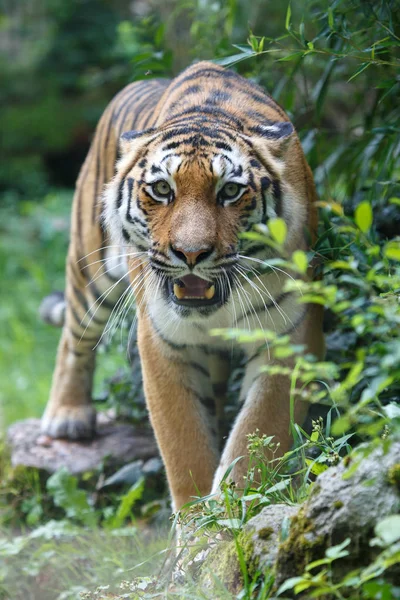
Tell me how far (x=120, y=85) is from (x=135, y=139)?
9393 millimetres

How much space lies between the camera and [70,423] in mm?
4797

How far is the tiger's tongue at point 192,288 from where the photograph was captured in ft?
9.46

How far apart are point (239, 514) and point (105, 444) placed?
2503 mm

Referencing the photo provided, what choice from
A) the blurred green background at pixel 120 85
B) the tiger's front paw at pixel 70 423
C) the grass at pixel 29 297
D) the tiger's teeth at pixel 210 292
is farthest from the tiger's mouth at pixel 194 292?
the grass at pixel 29 297

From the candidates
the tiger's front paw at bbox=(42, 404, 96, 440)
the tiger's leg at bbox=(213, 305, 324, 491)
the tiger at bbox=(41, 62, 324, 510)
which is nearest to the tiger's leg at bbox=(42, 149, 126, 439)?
the tiger's front paw at bbox=(42, 404, 96, 440)

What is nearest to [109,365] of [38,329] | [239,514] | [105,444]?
[38,329]

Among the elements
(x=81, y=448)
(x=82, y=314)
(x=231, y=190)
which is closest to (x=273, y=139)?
(x=231, y=190)

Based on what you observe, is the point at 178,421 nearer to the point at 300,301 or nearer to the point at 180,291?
the point at 180,291

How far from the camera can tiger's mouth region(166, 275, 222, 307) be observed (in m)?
2.88

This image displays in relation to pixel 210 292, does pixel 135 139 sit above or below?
above

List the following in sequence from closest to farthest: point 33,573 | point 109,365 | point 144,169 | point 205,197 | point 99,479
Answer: point 205,197 → point 144,169 → point 33,573 → point 99,479 → point 109,365

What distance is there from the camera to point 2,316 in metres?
8.29

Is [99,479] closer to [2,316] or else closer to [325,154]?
[325,154]

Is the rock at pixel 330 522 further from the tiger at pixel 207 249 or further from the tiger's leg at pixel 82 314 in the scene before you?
the tiger's leg at pixel 82 314
